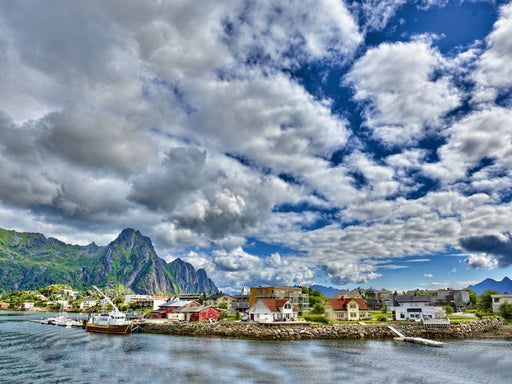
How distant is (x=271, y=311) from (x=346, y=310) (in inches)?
845

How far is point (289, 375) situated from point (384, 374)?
10.9 metres

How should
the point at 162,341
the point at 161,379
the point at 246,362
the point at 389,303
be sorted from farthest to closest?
the point at 389,303, the point at 162,341, the point at 246,362, the point at 161,379

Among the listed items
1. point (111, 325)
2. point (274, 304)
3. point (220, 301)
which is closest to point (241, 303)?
point (220, 301)

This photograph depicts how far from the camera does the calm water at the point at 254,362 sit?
36375mm

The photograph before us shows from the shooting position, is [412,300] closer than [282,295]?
Yes

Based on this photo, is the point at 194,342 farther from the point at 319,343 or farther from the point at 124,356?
the point at 319,343

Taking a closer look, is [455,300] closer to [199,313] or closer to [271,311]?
[271,311]

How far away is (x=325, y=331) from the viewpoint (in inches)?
2758

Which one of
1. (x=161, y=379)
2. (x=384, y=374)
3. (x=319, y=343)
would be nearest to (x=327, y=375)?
(x=384, y=374)

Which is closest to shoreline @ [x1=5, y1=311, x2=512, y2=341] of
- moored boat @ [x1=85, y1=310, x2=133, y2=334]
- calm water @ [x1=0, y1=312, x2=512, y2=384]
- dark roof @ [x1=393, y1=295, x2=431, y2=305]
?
calm water @ [x1=0, y1=312, x2=512, y2=384]

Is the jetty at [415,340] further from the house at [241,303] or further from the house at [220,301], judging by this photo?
the house at [220,301]

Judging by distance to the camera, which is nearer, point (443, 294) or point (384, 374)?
point (384, 374)

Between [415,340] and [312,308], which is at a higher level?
[312,308]

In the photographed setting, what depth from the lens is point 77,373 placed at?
38.3 meters
